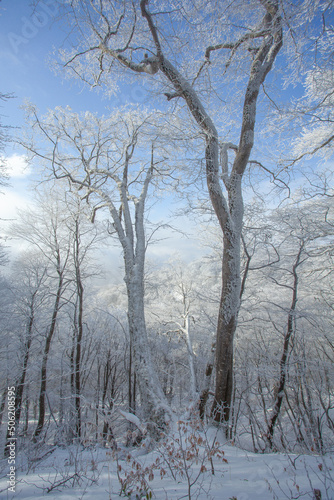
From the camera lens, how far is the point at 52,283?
9945 mm

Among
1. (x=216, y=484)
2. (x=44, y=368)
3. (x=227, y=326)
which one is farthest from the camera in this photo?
(x=44, y=368)

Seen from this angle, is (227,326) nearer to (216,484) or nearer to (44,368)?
(216,484)

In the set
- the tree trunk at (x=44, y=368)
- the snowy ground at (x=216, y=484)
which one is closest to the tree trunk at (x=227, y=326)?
the snowy ground at (x=216, y=484)

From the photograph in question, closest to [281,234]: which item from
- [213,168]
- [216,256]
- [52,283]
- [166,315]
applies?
[216,256]

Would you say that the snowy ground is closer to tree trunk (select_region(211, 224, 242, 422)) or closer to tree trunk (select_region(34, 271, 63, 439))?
tree trunk (select_region(211, 224, 242, 422))

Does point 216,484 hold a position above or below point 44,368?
above

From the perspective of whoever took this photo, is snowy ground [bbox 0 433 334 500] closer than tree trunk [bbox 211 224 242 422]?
Yes

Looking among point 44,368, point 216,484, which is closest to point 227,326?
point 216,484

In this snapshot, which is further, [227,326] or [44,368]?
[44,368]

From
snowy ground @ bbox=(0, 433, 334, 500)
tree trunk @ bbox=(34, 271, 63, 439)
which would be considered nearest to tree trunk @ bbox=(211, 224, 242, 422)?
snowy ground @ bbox=(0, 433, 334, 500)

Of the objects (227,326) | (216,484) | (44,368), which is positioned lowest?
(44,368)

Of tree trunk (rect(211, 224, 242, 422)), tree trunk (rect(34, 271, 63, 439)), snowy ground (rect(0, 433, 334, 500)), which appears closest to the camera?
snowy ground (rect(0, 433, 334, 500))

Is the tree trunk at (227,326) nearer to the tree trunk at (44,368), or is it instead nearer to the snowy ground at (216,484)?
the snowy ground at (216,484)

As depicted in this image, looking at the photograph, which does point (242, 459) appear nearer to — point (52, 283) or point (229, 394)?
point (229, 394)
